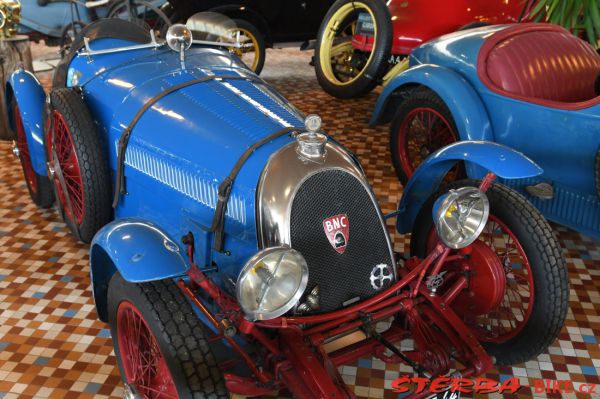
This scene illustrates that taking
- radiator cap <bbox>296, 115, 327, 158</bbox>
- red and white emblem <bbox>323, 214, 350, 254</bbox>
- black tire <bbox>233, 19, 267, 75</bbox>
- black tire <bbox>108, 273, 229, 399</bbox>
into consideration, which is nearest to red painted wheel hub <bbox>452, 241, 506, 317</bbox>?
red and white emblem <bbox>323, 214, 350, 254</bbox>

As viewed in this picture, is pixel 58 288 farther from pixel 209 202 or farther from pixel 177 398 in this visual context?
pixel 177 398

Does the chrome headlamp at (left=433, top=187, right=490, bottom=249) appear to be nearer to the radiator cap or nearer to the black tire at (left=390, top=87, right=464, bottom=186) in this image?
the radiator cap

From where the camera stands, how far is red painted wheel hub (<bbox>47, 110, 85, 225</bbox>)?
313 cm

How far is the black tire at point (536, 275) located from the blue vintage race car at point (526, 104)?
77cm

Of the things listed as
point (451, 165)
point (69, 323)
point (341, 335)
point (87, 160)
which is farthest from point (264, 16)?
point (341, 335)

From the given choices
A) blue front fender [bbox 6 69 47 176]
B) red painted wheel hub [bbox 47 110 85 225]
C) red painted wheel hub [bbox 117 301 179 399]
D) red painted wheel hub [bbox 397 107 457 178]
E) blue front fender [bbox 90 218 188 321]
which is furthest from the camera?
red painted wheel hub [bbox 397 107 457 178]

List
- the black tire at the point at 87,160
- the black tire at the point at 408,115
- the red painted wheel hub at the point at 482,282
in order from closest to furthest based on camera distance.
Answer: the red painted wheel hub at the point at 482,282 → the black tire at the point at 87,160 → the black tire at the point at 408,115

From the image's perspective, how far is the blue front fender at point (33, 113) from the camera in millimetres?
3469

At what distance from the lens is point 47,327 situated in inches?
112

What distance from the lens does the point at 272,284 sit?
71.1 inches

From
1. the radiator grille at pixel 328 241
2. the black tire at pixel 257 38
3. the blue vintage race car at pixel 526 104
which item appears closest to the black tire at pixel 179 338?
the radiator grille at pixel 328 241

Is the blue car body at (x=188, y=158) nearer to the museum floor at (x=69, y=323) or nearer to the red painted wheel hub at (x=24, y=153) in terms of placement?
the museum floor at (x=69, y=323)

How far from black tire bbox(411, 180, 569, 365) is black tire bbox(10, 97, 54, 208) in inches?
105

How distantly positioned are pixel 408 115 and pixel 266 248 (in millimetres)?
2505
